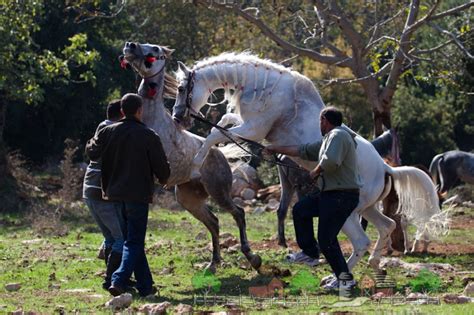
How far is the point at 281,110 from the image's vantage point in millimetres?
10734

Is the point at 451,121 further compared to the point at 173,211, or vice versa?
the point at 451,121

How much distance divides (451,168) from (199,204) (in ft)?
31.6

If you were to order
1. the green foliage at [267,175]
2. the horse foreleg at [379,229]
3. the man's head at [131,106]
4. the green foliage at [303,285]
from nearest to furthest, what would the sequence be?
the man's head at [131,106] < the green foliage at [303,285] < the horse foreleg at [379,229] < the green foliage at [267,175]

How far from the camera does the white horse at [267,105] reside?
418 inches

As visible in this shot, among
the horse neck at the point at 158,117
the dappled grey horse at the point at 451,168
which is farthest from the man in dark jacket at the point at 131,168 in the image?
the dappled grey horse at the point at 451,168

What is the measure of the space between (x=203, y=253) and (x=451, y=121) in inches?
728

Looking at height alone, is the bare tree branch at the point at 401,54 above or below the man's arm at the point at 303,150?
above

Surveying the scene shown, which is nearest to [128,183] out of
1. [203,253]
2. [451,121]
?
[203,253]

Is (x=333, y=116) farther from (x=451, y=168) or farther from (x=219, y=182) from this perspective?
(x=451, y=168)

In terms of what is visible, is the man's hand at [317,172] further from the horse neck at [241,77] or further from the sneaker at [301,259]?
the sneaker at [301,259]

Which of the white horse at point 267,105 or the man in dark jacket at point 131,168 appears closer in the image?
the man in dark jacket at point 131,168

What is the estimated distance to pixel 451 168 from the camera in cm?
2048

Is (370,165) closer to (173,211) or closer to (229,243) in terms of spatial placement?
(229,243)

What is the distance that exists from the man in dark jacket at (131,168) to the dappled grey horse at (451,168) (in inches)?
482
